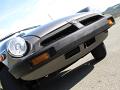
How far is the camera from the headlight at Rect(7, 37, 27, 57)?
4168mm

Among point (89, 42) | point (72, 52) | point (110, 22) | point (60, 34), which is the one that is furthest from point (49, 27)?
point (110, 22)

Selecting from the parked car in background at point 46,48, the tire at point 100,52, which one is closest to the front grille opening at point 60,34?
the parked car in background at point 46,48

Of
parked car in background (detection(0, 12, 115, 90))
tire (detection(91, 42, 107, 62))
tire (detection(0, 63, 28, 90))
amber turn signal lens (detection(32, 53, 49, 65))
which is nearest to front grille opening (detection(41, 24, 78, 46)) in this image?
parked car in background (detection(0, 12, 115, 90))

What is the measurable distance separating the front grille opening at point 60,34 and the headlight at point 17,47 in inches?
11.8

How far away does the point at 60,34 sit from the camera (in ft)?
15.2

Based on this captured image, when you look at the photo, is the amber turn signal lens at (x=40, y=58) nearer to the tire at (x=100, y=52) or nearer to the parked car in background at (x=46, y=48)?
the parked car in background at (x=46, y=48)

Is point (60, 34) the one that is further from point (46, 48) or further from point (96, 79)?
point (96, 79)

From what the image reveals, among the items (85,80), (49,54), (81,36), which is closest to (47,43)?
(49,54)

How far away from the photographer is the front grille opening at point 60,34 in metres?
4.41

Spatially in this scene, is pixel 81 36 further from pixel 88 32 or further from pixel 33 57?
pixel 33 57

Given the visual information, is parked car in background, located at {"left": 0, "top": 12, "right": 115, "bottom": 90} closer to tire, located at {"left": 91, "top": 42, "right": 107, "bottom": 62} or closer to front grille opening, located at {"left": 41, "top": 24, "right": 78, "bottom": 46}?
front grille opening, located at {"left": 41, "top": 24, "right": 78, "bottom": 46}

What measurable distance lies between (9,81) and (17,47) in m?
0.58

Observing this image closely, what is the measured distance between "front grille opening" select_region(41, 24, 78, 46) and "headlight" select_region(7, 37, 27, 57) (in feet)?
0.98

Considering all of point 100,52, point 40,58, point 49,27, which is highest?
point 49,27
